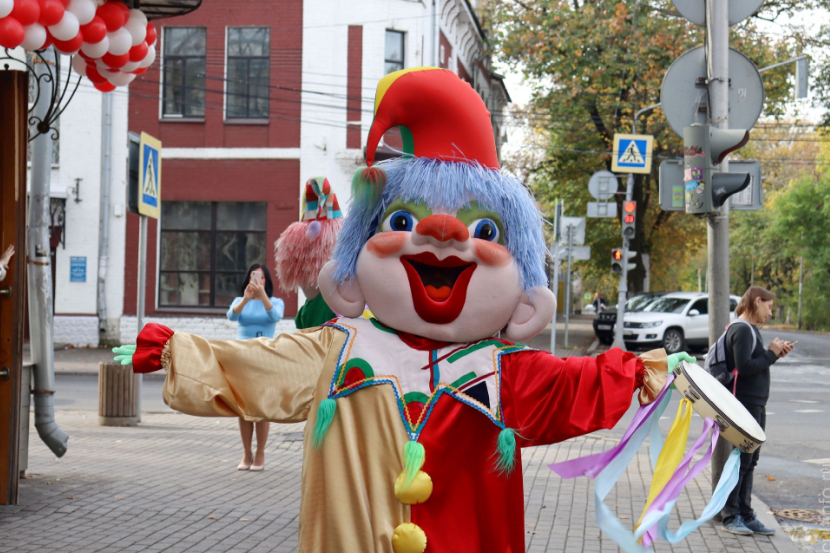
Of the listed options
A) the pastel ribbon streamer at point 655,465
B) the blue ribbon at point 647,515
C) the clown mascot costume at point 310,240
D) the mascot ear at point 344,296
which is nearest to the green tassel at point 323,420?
the mascot ear at point 344,296

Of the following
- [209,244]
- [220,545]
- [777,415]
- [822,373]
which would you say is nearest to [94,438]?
[220,545]

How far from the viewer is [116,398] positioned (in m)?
10.2

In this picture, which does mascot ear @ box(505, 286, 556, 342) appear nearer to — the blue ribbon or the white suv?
the blue ribbon

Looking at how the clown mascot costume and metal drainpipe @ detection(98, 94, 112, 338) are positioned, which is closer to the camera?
the clown mascot costume

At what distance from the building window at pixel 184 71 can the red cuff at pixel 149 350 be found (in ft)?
58.0

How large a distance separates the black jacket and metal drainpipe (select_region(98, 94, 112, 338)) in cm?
1659

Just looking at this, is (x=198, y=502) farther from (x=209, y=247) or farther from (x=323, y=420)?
(x=209, y=247)

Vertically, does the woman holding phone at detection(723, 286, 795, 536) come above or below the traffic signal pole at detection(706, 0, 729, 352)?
below

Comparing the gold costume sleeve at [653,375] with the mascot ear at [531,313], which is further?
the mascot ear at [531,313]

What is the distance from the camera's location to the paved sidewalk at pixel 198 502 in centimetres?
561

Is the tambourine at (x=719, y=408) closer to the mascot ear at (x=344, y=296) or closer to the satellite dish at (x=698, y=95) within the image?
the mascot ear at (x=344, y=296)

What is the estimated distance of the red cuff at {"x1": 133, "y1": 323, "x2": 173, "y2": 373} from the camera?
3373 mm

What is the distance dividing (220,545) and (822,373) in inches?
632

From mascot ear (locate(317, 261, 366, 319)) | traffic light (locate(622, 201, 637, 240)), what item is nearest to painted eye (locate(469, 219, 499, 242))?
mascot ear (locate(317, 261, 366, 319))
